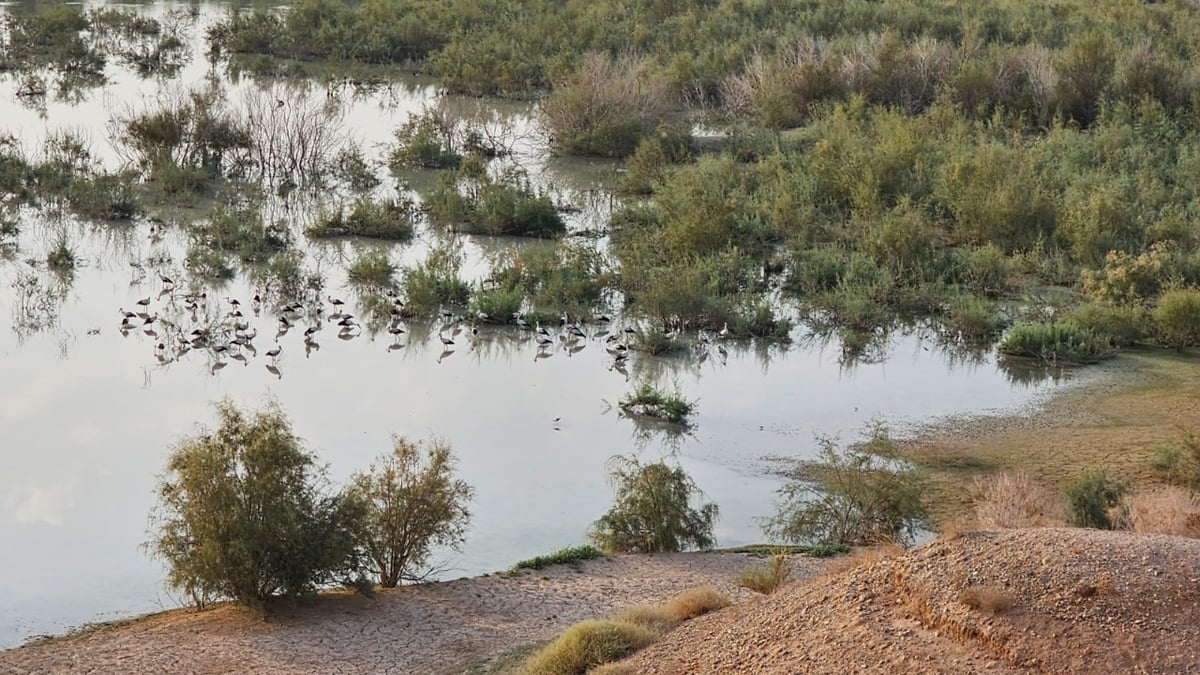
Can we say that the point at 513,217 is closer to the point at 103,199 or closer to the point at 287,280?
the point at 287,280

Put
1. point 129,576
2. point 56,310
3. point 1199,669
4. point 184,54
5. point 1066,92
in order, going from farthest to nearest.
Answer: point 184,54 < point 1066,92 < point 56,310 < point 129,576 < point 1199,669

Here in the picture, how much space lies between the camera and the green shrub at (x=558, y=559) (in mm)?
14734

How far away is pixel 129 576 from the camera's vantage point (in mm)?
14688

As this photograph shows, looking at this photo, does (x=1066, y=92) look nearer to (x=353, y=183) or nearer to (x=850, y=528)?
(x=353, y=183)

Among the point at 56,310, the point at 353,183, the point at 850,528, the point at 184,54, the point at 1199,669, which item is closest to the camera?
the point at 1199,669

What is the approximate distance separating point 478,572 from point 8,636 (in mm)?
4189

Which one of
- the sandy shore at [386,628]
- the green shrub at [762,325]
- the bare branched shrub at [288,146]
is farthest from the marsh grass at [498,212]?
the sandy shore at [386,628]

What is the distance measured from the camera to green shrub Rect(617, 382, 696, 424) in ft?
62.3

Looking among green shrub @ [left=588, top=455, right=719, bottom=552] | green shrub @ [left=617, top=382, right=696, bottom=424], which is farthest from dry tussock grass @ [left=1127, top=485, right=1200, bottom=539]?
green shrub @ [left=617, top=382, right=696, bottom=424]

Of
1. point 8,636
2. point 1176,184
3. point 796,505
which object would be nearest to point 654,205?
point 1176,184

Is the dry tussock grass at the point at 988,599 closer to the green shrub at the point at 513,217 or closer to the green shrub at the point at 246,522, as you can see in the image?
the green shrub at the point at 246,522

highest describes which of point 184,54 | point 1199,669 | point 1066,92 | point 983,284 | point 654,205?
point 184,54

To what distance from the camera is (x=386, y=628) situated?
13000 mm

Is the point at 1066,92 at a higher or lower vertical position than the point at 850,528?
higher
